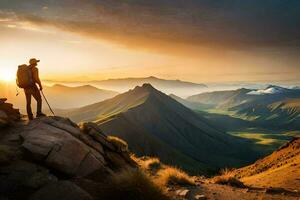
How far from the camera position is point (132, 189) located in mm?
13844

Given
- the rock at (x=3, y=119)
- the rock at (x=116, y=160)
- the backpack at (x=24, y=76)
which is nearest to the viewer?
the rock at (x=3, y=119)

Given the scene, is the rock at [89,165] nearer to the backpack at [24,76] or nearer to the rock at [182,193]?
the rock at [182,193]

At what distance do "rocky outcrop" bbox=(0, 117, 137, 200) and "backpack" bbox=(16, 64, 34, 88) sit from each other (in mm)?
2446

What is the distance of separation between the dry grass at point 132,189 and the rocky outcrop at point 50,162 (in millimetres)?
1003

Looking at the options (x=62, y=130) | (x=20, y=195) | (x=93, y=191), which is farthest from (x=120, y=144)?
Answer: (x=20, y=195)

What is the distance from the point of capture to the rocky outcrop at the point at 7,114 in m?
20.1

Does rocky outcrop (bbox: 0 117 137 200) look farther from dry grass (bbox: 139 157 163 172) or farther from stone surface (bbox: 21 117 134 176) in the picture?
dry grass (bbox: 139 157 163 172)

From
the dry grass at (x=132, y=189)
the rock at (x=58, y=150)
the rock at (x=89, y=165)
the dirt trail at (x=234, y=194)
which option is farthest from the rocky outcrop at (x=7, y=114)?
the dirt trail at (x=234, y=194)

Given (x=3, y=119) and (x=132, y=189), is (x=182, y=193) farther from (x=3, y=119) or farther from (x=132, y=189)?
(x=3, y=119)

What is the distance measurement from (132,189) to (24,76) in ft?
37.7

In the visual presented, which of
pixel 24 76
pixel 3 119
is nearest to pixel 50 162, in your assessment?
pixel 3 119

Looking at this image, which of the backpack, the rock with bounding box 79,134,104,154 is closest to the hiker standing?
the backpack

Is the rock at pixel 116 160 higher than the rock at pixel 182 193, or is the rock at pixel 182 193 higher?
the rock at pixel 116 160

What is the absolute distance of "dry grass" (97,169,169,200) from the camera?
45.1ft
